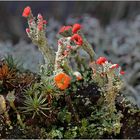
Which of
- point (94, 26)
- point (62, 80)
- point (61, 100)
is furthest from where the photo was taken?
point (94, 26)

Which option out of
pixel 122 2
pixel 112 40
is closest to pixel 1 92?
pixel 112 40

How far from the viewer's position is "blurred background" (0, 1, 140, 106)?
2.10m

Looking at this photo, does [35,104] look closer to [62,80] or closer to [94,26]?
[62,80]

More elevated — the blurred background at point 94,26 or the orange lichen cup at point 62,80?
the blurred background at point 94,26

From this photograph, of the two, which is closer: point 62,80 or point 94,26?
point 62,80

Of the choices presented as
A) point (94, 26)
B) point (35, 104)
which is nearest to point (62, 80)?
point (35, 104)

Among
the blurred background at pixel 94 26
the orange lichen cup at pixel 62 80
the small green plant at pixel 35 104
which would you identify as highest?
the blurred background at pixel 94 26

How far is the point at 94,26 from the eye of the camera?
89.7 inches

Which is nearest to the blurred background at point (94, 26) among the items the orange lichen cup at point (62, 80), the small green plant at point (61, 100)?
the small green plant at point (61, 100)

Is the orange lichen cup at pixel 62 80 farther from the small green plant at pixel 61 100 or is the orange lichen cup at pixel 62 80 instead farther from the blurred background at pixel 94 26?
the blurred background at pixel 94 26

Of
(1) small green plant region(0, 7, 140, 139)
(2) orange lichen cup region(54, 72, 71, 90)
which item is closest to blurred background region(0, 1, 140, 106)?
(1) small green plant region(0, 7, 140, 139)

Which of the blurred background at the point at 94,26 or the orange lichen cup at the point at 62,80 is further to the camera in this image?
the blurred background at the point at 94,26

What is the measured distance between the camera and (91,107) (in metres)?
1.24

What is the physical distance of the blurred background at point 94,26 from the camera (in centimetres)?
210
